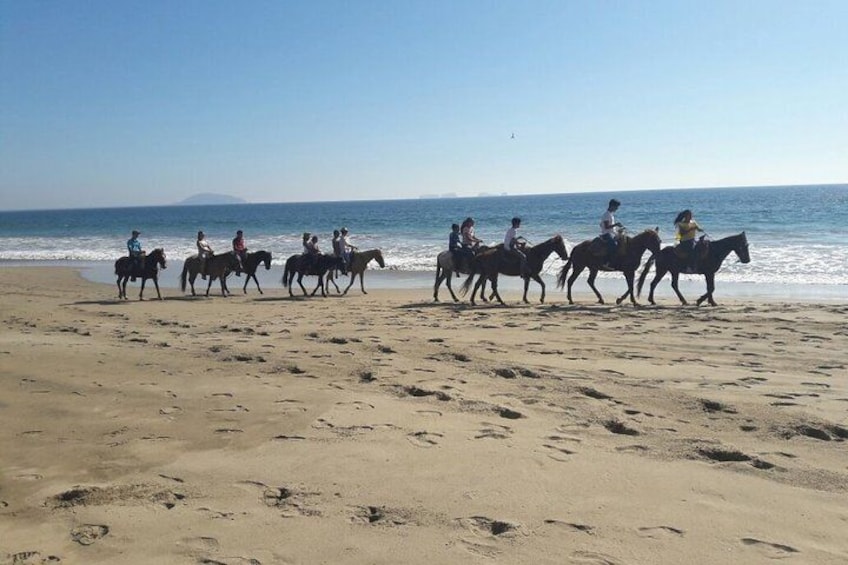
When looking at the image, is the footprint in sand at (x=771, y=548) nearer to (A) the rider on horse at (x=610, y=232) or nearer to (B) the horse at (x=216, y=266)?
(A) the rider on horse at (x=610, y=232)

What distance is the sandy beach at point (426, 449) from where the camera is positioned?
138 inches

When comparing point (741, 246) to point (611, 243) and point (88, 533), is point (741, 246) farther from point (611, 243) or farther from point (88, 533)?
point (88, 533)

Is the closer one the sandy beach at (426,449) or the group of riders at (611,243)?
the sandy beach at (426,449)

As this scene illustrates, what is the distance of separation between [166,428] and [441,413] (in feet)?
7.47

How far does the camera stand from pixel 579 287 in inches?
749

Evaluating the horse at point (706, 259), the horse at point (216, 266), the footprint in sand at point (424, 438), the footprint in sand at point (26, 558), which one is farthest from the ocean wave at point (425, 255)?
the footprint in sand at point (26, 558)

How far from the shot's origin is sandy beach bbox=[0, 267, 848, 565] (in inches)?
138

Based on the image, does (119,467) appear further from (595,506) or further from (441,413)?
(595,506)

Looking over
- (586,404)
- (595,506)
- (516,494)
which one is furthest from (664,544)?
(586,404)

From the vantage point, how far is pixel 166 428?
5.42 metres

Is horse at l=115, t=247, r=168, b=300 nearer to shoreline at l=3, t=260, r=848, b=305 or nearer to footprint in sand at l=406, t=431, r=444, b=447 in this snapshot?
shoreline at l=3, t=260, r=848, b=305

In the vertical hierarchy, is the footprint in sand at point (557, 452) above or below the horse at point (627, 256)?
below

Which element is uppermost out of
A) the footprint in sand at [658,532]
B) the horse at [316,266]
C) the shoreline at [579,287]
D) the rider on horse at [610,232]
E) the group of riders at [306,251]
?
the rider on horse at [610,232]

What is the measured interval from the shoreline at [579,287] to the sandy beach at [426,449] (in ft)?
22.0
